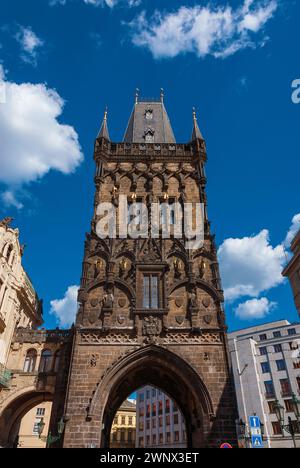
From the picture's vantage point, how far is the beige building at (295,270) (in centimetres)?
2406

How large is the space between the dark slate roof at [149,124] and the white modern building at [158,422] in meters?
46.9

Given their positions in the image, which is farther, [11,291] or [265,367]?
[265,367]

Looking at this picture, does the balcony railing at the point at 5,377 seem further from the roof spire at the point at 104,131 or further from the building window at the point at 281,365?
the building window at the point at 281,365

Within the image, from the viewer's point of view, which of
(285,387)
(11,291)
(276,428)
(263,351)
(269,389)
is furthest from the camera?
(263,351)

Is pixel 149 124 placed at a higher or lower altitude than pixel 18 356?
higher

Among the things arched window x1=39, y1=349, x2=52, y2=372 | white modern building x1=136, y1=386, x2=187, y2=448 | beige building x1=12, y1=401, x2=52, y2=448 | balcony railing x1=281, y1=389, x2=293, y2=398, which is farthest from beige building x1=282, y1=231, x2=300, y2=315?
white modern building x1=136, y1=386, x2=187, y2=448

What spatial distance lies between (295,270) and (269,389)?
30924 mm

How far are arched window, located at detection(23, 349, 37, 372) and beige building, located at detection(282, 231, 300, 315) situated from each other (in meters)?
19.2

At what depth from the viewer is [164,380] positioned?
24375 millimetres

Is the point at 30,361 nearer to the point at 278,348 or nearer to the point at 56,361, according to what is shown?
the point at 56,361

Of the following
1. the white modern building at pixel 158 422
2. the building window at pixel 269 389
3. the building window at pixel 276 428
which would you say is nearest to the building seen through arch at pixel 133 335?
the building window at pixel 276 428

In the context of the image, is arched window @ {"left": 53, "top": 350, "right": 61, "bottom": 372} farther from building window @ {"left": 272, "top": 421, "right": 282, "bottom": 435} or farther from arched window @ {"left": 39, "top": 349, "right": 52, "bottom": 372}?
building window @ {"left": 272, "top": 421, "right": 282, "bottom": 435}

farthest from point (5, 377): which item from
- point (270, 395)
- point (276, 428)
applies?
point (270, 395)
